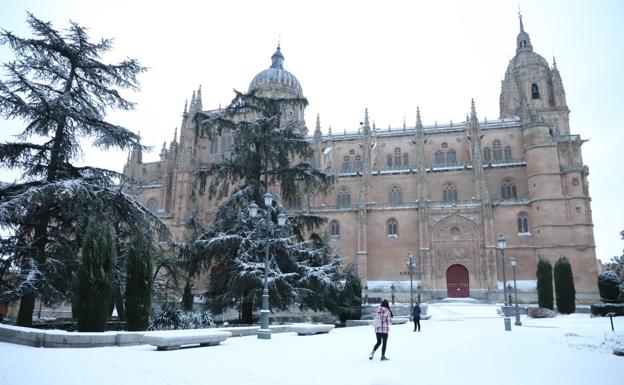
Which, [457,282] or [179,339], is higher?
[457,282]

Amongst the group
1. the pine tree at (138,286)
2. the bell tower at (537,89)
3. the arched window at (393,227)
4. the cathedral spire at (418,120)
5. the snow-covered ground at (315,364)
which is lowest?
the snow-covered ground at (315,364)

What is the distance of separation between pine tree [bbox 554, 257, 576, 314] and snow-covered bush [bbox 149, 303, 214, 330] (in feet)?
73.0

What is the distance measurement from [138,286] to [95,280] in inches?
51.8

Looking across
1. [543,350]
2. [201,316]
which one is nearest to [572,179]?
[543,350]

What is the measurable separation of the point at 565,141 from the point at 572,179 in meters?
3.96

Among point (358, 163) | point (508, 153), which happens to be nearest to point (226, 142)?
point (358, 163)

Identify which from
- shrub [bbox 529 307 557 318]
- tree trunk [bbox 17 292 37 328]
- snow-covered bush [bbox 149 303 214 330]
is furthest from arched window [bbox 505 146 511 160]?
tree trunk [bbox 17 292 37 328]

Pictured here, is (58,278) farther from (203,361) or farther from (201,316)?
(203,361)

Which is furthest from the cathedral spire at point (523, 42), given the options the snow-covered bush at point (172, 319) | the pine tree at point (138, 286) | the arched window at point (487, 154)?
the pine tree at point (138, 286)

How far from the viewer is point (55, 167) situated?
15344 millimetres

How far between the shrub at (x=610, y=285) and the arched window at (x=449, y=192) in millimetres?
18952

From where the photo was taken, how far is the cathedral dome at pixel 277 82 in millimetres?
54312

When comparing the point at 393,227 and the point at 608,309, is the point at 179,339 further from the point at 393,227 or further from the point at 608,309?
the point at 393,227

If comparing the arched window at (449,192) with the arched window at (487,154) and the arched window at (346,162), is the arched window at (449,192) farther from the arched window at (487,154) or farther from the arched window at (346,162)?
the arched window at (346,162)
